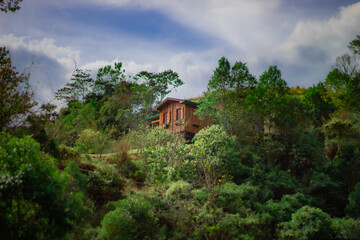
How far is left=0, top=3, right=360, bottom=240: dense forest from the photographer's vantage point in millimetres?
8672

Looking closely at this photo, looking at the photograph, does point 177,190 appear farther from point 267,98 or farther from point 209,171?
point 267,98

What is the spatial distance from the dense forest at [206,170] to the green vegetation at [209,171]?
0.21 ft

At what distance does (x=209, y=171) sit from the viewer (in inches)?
680

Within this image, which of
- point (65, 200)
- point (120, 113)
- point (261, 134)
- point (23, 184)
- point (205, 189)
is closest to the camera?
point (23, 184)

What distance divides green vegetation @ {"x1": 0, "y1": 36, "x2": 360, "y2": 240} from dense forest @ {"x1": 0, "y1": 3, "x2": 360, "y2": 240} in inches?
2.5

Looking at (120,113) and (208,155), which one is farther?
(120,113)

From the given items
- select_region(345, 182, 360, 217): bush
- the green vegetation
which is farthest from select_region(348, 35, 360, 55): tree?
select_region(345, 182, 360, 217): bush

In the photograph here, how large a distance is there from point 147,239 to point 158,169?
214 inches

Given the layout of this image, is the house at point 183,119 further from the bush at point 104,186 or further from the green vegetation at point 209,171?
the bush at point 104,186

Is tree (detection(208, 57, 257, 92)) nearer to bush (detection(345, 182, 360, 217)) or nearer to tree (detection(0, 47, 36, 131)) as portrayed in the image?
bush (detection(345, 182, 360, 217))

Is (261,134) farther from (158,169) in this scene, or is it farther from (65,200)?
(65,200)

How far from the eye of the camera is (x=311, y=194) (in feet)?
66.3

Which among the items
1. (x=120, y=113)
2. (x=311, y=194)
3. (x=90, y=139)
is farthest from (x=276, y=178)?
(x=120, y=113)

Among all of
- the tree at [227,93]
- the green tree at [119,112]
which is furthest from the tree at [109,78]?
the tree at [227,93]
